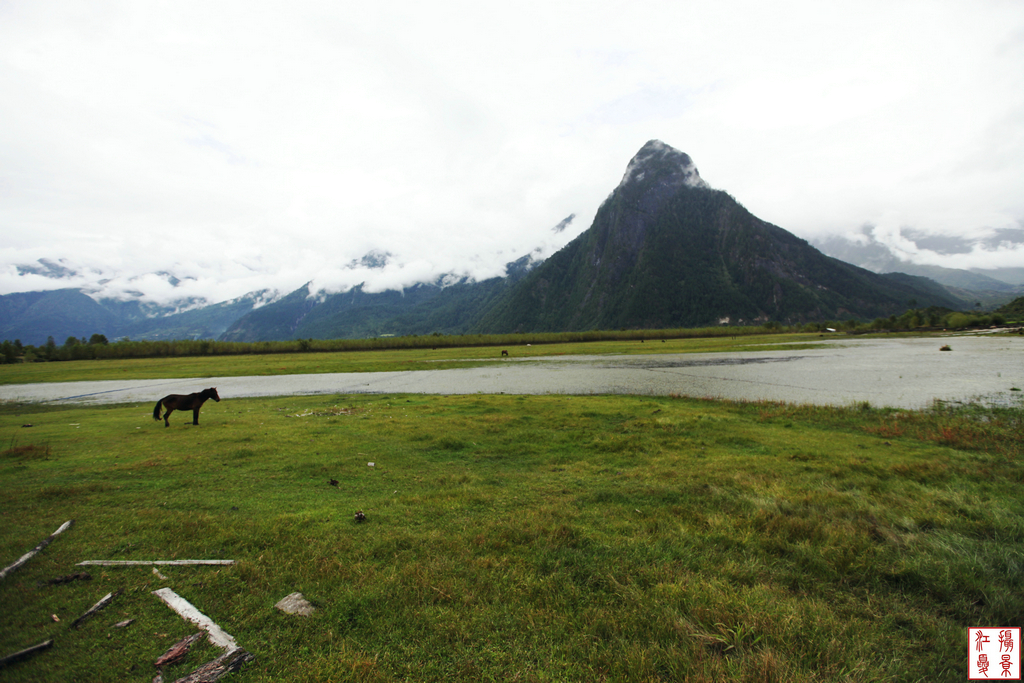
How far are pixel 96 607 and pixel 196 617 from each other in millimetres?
1336

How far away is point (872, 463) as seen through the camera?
1166 centimetres

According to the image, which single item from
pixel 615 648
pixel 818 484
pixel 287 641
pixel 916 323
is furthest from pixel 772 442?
pixel 916 323

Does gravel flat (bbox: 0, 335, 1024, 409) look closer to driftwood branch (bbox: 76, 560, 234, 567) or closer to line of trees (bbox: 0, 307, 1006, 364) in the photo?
driftwood branch (bbox: 76, 560, 234, 567)

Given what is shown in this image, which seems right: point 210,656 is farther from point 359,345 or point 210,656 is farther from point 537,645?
point 359,345

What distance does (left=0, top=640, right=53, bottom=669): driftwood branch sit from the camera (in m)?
3.99

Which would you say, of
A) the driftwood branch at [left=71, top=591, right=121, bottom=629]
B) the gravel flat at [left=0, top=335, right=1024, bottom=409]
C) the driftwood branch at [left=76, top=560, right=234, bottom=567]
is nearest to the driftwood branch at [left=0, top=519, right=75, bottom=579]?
the driftwood branch at [left=76, top=560, right=234, bottom=567]

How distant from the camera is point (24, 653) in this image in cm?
406

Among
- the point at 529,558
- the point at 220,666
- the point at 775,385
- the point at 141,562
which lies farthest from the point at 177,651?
the point at 775,385

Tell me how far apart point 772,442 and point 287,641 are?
15.6 m

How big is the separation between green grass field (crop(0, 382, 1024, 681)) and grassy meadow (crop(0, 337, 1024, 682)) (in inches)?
1.4

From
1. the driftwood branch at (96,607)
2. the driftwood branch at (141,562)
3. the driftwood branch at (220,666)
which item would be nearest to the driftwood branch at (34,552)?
the driftwood branch at (141,562)

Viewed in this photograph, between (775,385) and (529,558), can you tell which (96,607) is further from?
(775,385)

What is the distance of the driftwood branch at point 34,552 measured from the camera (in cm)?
558

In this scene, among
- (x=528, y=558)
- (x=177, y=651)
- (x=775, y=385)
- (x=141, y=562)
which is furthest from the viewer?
(x=775, y=385)
